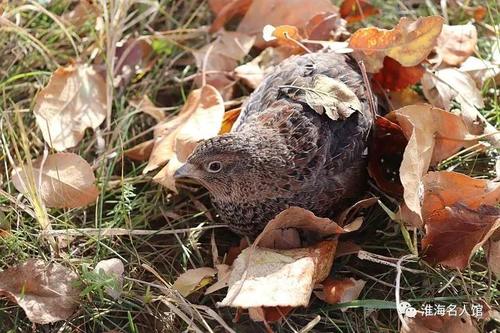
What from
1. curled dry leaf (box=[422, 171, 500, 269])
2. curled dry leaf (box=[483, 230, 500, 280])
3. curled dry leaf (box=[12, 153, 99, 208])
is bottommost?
curled dry leaf (box=[483, 230, 500, 280])

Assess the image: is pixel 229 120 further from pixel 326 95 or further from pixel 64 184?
pixel 64 184

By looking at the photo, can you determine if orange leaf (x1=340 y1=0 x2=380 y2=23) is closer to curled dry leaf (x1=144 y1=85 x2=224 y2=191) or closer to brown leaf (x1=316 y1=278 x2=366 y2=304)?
curled dry leaf (x1=144 y1=85 x2=224 y2=191)

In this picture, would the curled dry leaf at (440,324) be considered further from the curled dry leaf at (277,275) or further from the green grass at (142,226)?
the curled dry leaf at (277,275)

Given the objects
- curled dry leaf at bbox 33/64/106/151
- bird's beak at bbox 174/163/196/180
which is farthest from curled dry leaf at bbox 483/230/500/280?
curled dry leaf at bbox 33/64/106/151

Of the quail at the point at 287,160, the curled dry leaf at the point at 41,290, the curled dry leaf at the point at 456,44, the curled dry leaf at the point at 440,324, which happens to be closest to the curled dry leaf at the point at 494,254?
the curled dry leaf at the point at 440,324

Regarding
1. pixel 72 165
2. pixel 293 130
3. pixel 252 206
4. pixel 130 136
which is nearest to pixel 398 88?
pixel 293 130

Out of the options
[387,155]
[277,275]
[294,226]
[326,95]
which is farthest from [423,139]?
[277,275]
